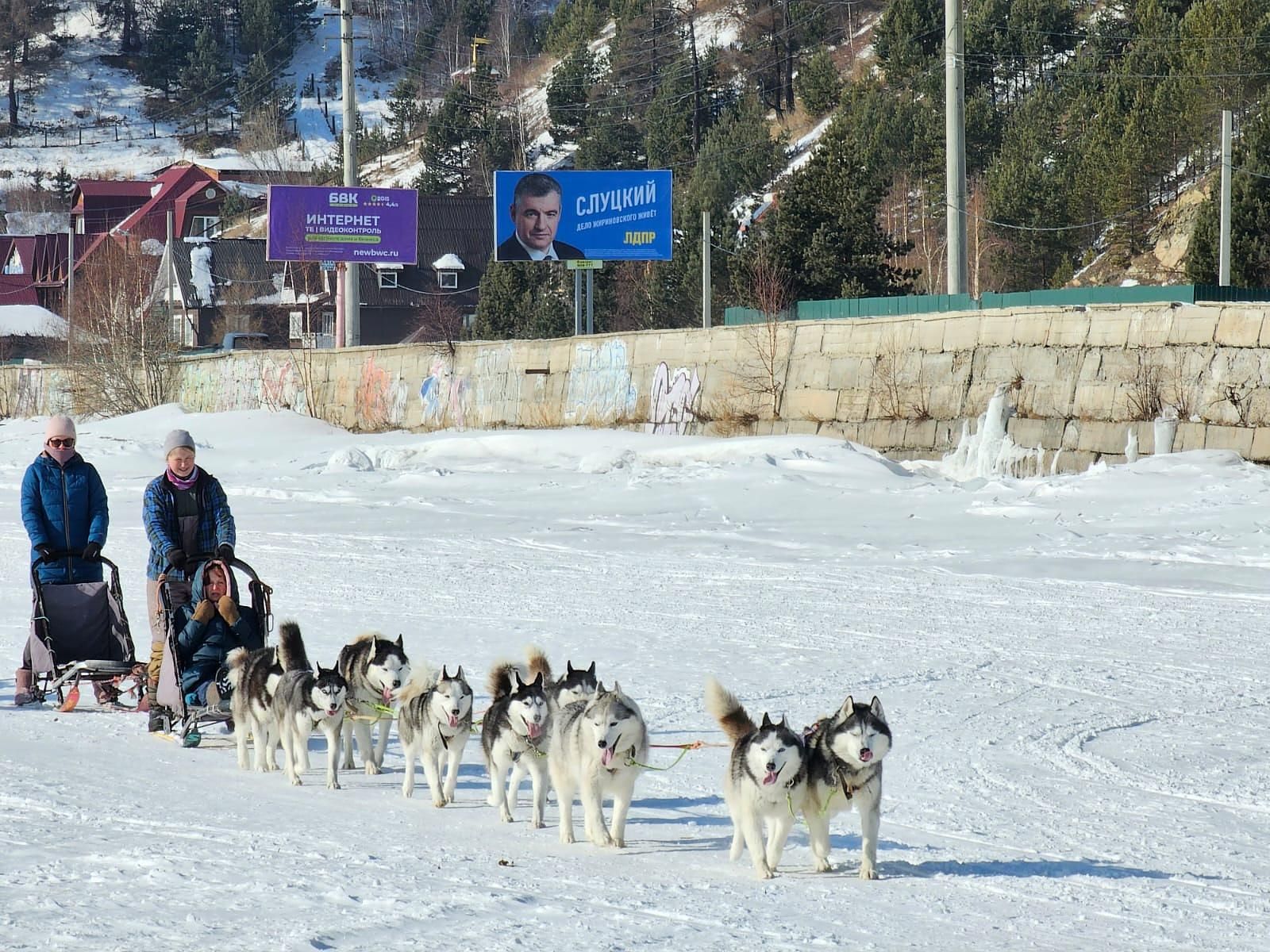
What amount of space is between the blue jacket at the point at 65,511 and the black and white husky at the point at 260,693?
6.99 feet

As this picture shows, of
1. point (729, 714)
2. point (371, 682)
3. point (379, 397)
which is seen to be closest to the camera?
point (729, 714)

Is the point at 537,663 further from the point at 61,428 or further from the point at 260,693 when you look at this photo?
the point at 61,428

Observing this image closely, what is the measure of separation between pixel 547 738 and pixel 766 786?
1.32 m

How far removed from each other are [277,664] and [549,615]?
4766 mm

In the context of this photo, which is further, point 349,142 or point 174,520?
point 349,142

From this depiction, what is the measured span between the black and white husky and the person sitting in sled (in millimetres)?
403

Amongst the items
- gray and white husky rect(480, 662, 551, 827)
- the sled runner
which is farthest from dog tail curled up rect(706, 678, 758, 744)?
the sled runner

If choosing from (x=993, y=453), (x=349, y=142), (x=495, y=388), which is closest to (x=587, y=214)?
(x=349, y=142)

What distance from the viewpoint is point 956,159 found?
23.4 metres

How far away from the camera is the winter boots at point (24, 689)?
10141 millimetres

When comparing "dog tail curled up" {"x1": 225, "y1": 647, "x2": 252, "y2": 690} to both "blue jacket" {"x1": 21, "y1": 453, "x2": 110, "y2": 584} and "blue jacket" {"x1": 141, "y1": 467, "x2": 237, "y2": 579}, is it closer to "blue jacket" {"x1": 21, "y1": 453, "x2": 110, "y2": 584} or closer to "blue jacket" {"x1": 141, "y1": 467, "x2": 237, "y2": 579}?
"blue jacket" {"x1": 141, "y1": 467, "x2": 237, "y2": 579}

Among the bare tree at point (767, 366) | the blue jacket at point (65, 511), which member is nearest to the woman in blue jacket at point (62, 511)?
the blue jacket at point (65, 511)

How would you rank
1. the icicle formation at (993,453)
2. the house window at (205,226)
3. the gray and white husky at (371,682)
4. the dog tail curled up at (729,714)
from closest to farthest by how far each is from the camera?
the dog tail curled up at (729,714)
the gray and white husky at (371,682)
the icicle formation at (993,453)
the house window at (205,226)

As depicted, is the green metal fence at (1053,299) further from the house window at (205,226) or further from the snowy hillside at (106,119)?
the snowy hillside at (106,119)
